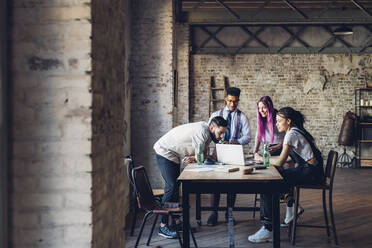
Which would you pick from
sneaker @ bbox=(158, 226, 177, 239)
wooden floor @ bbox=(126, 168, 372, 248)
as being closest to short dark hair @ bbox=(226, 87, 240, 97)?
wooden floor @ bbox=(126, 168, 372, 248)

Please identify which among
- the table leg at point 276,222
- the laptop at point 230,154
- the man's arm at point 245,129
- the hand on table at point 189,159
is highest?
the man's arm at point 245,129

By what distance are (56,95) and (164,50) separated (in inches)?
190

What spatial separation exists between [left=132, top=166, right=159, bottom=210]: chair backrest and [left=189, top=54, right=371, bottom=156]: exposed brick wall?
27.2 ft

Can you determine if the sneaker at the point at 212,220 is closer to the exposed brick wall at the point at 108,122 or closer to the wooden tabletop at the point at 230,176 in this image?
the wooden tabletop at the point at 230,176

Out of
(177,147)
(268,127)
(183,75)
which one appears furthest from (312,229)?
(183,75)

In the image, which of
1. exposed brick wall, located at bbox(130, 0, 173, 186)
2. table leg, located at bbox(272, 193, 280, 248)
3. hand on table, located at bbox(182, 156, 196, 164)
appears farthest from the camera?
exposed brick wall, located at bbox(130, 0, 173, 186)

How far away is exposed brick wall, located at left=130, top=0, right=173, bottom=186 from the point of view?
6.81 m

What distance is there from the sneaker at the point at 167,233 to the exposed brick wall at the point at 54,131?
281 centimetres

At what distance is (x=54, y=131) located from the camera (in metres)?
2.18

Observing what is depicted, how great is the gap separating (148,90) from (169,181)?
7.55ft

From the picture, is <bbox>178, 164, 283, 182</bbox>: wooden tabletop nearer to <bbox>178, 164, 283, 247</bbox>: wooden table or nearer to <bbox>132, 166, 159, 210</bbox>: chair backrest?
<bbox>178, 164, 283, 247</bbox>: wooden table

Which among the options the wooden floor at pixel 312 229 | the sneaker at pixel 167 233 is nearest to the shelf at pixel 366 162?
the wooden floor at pixel 312 229

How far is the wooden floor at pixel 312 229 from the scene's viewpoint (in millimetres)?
4723

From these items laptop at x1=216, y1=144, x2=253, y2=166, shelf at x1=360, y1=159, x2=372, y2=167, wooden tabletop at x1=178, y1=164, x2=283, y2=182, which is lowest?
shelf at x1=360, y1=159, x2=372, y2=167
